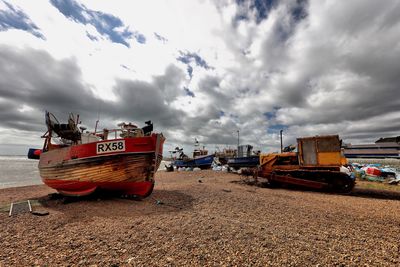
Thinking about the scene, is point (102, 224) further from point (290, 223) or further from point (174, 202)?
point (290, 223)

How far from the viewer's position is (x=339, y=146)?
1116cm

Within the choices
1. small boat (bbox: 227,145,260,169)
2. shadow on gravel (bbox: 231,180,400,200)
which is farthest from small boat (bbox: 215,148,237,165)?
shadow on gravel (bbox: 231,180,400,200)

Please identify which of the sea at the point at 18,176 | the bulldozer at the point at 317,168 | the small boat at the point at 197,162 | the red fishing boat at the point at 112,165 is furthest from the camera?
the small boat at the point at 197,162

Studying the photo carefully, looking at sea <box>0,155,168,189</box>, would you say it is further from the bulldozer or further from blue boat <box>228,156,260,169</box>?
the bulldozer

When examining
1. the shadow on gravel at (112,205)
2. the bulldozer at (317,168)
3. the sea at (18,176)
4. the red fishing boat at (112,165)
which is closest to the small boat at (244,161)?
the bulldozer at (317,168)

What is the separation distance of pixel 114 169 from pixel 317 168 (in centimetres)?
1188

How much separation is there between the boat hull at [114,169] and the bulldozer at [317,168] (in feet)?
29.6

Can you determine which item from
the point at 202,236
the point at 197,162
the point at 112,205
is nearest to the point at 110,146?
the point at 112,205

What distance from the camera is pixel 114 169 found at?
26.9 ft

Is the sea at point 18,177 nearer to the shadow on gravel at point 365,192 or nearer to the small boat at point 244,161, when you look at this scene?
the small boat at point 244,161

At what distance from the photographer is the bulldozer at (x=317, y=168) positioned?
11188mm

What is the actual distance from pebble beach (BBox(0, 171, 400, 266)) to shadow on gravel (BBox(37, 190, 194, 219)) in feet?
0.13

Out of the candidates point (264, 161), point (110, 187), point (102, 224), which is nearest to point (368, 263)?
point (102, 224)

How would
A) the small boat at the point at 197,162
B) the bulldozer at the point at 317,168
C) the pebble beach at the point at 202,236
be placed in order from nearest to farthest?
the pebble beach at the point at 202,236
the bulldozer at the point at 317,168
the small boat at the point at 197,162
